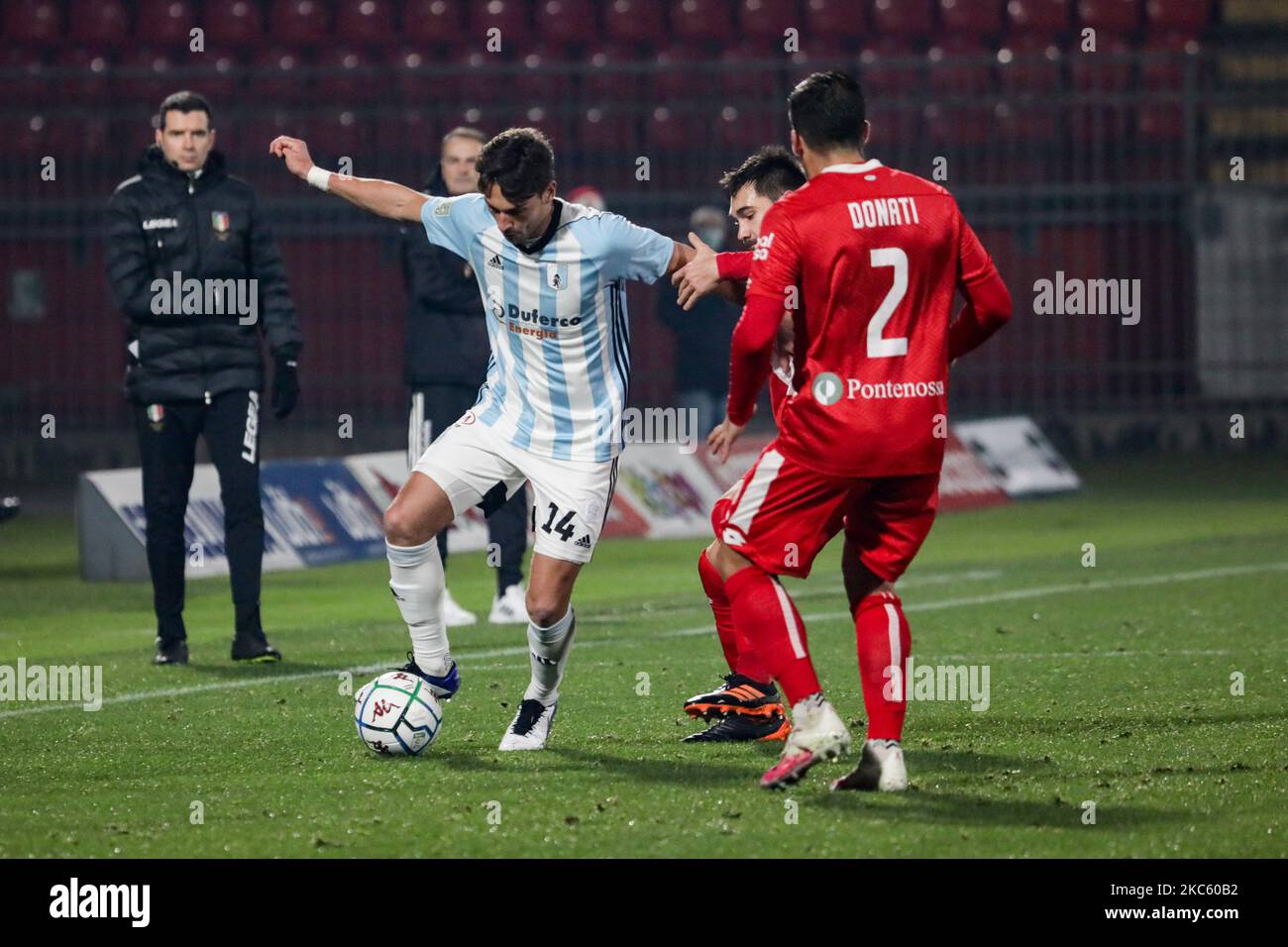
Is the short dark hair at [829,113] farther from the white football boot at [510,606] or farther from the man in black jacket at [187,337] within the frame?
the white football boot at [510,606]

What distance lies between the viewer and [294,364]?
926 centimetres

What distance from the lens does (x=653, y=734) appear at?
6941 millimetres

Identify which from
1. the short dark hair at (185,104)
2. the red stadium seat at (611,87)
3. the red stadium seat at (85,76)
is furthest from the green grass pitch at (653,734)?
the red stadium seat at (611,87)

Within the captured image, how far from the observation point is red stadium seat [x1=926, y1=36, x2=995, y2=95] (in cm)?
2094

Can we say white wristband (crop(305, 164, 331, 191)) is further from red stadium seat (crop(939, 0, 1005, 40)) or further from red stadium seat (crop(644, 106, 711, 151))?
red stadium seat (crop(939, 0, 1005, 40))

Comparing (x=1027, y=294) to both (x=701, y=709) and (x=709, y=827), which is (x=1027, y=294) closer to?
(x=701, y=709)

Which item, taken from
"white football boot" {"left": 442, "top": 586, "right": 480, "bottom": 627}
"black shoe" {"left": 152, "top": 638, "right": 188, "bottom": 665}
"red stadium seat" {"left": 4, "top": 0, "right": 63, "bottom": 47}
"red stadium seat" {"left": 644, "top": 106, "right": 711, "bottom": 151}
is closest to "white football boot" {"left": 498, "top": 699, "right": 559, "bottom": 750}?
"black shoe" {"left": 152, "top": 638, "right": 188, "bottom": 665}

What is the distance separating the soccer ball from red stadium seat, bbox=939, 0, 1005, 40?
16.6 metres

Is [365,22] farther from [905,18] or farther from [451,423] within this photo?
[451,423]

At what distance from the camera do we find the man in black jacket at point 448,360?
1015cm

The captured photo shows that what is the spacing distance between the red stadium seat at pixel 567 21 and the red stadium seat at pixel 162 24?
3649 millimetres

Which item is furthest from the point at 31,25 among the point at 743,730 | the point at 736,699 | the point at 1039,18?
→ the point at 743,730
